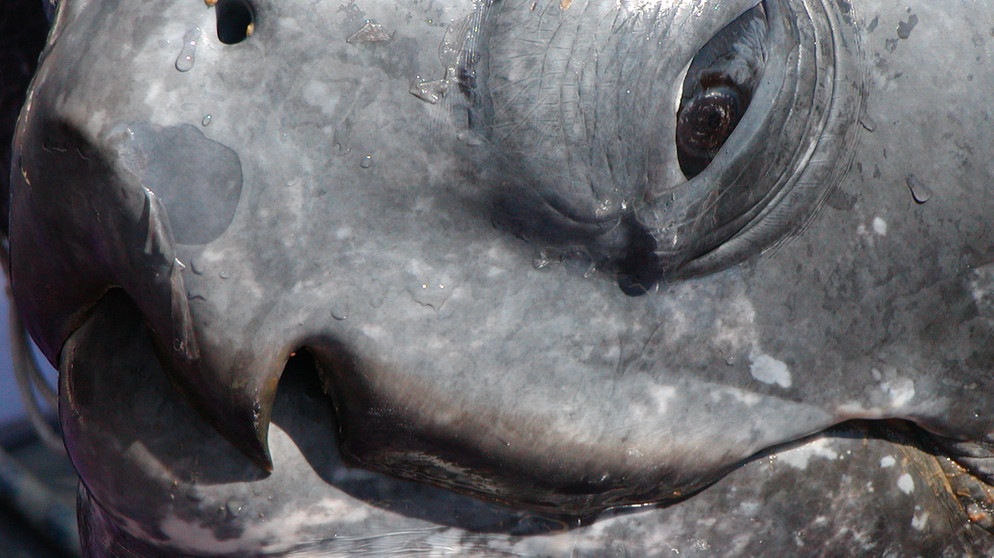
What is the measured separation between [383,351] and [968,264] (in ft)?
1.68

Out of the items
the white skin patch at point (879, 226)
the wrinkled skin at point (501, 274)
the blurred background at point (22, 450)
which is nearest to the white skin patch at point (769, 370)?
the wrinkled skin at point (501, 274)

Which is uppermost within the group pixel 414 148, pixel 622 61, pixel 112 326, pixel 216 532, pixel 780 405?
pixel 622 61

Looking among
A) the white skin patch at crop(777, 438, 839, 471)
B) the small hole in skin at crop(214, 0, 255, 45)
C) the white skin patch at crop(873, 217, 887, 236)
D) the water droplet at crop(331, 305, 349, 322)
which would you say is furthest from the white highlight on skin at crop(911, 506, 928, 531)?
the small hole in skin at crop(214, 0, 255, 45)

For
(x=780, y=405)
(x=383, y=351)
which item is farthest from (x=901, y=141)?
(x=383, y=351)

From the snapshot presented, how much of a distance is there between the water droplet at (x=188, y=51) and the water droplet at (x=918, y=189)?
1.90ft

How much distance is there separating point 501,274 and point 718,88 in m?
0.22

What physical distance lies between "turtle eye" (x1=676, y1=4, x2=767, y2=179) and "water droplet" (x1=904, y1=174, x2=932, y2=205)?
0.17 meters

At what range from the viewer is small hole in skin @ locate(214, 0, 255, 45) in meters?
0.77

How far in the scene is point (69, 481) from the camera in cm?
240

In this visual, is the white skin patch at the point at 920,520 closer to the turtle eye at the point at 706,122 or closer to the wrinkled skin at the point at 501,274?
the wrinkled skin at the point at 501,274

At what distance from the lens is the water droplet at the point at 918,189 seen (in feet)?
2.88

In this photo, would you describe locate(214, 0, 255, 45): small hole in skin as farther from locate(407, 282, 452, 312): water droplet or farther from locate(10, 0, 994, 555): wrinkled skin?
locate(407, 282, 452, 312): water droplet

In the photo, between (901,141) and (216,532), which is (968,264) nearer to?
(901,141)

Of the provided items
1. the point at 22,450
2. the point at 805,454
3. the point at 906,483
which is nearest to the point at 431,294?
the point at 805,454
